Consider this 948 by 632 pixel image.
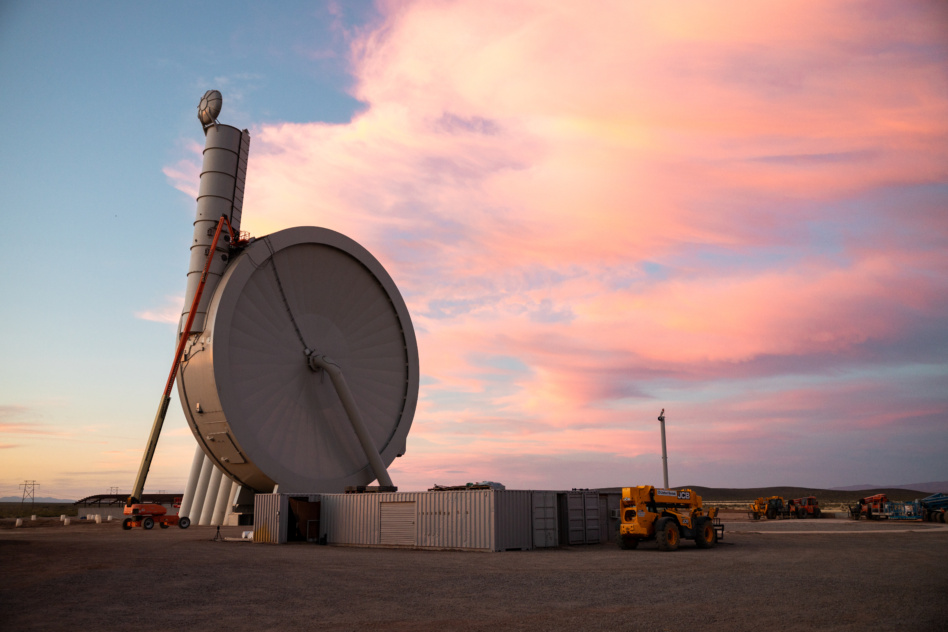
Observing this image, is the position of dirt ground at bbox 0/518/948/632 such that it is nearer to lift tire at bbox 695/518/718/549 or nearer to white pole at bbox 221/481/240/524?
lift tire at bbox 695/518/718/549

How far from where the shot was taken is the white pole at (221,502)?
4416 centimetres

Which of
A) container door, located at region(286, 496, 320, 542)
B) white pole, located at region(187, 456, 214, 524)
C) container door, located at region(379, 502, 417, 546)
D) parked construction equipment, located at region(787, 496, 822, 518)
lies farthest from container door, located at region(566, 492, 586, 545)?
parked construction equipment, located at region(787, 496, 822, 518)

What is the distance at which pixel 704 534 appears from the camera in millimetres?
28047

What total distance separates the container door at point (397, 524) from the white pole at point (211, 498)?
1962 centimetres

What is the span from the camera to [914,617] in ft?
39.6

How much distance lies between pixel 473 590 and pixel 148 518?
32462mm

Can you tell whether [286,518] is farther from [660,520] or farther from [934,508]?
[934,508]

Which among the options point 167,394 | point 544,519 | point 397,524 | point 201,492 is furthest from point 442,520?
point 201,492

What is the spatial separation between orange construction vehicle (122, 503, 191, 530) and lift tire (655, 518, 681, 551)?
30.5 metres

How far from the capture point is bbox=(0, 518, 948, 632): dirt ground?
12148 millimetres

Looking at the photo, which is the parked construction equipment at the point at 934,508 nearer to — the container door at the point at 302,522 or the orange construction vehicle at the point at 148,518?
the container door at the point at 302,522

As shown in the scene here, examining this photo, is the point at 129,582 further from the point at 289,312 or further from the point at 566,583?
the point at 289,312

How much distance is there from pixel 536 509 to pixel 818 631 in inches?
751

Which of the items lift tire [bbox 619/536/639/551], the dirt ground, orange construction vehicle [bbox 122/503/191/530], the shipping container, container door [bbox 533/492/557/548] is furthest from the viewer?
orange construction vehicle [bbox 122/503/191/530]
